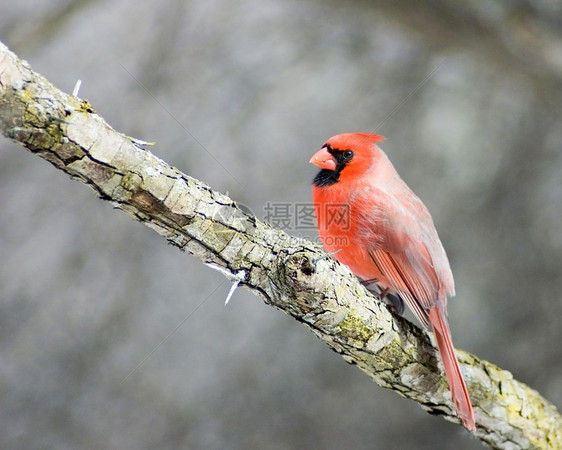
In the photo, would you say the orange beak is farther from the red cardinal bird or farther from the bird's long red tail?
the bird's long red tail

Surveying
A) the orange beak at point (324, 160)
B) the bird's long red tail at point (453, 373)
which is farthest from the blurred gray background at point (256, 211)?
the bird's long red tail at point (453, 373)

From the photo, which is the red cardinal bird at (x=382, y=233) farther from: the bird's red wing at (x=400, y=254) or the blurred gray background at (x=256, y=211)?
the blurred gray background at (x=256, y=211)

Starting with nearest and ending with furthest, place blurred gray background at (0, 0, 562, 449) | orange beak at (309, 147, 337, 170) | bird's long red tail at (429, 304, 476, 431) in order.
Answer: bird's long red tail at (429, 304, 476, 431), orange beak at (309, 147, 337, 170), blurred gray background at (0, 0, 562, 449)

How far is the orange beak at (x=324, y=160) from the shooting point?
1678 millimetres

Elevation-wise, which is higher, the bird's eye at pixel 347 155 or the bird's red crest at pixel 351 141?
the bird's red crest at pixel 351 141

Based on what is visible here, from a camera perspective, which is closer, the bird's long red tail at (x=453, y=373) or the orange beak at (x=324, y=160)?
the bird's long red tail at (x=453, y=373)

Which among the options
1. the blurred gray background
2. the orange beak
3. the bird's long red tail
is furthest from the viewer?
the blurred gray background

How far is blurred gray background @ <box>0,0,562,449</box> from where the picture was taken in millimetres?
2477

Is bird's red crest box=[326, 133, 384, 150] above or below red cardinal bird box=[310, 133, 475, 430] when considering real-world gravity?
above

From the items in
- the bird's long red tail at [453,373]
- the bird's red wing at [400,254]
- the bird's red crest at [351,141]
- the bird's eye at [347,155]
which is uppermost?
the bird's red crest at [351,141]

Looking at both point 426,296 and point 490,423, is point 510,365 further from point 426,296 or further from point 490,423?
point 426,296

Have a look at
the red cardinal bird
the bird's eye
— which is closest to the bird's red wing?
the red cardinal bird

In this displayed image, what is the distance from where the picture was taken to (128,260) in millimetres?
2527

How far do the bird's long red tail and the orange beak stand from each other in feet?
1.60
